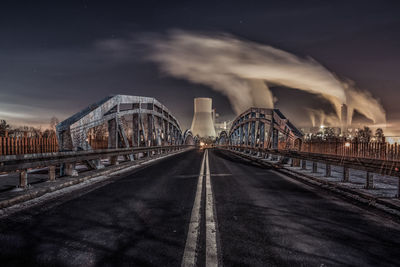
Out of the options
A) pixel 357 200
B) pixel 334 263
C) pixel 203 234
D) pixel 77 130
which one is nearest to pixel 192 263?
pixel 203 234

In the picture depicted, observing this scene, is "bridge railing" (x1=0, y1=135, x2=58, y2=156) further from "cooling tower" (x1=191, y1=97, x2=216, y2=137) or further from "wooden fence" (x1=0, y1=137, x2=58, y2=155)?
"cooling tower" (x1=191, y1=97, x2=216, y2=137)

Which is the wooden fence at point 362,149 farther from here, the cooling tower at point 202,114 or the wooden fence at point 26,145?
the cooling tower at point 202,114

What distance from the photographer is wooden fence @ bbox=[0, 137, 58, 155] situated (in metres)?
6.97

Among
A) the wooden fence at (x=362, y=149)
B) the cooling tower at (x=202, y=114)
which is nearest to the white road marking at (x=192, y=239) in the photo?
the wooden fence at (x=362, y=149)

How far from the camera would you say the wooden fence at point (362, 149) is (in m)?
9.78

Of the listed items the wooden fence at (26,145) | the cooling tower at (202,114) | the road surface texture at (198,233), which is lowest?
the road surface texture at (198,233)

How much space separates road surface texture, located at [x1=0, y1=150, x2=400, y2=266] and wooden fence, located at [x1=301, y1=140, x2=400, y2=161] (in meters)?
5.56

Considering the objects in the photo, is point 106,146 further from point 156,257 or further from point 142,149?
point 156,257

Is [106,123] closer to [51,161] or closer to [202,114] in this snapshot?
[51,161]

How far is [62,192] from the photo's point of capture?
636 centimetres

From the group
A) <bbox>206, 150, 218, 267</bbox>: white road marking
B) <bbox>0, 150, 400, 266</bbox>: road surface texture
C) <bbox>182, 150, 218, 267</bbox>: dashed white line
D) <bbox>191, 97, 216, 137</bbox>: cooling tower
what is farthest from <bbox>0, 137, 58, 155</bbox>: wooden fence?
<bbox>191, 97, 216, 137</bbox>: cooling tower

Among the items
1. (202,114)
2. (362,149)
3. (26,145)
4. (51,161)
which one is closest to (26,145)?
(26,145)

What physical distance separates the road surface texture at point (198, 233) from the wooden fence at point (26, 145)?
2.65m

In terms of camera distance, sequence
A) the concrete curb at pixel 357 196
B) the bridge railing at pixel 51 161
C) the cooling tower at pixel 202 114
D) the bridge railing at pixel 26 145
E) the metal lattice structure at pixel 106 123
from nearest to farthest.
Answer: the concrete curb at pixel 357 196 < the bridge railing at pixel 51 161 < the bridge railing at pixel 26 145 < the metal lattice structure at pixel 106 123 < the cooling tower at pixel 202 114
